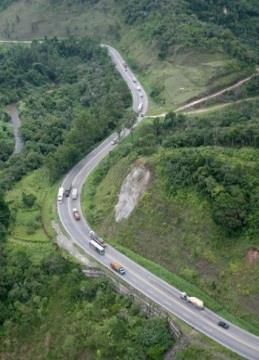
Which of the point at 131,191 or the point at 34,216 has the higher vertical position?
the point at 131,191

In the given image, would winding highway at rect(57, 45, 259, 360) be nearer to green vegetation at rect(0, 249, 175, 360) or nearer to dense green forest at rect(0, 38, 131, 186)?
green vegetation at rect(0, 249, 175, 360)

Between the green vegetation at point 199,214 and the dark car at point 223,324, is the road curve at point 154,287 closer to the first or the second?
the dark car at point 223,324

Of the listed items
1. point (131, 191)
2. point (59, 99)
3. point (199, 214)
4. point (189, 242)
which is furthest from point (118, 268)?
point (59, 99)

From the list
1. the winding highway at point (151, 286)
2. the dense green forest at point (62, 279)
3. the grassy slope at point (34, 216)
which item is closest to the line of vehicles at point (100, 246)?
the winding highway at point (151, 286)

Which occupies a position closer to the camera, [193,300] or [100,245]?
[193,300]

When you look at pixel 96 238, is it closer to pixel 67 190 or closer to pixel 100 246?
pixel 100 246

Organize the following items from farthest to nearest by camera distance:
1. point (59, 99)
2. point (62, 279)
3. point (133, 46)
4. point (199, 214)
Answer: point (133, 46) < point (59, 99) < point (62, 279) < point (199, 214)
